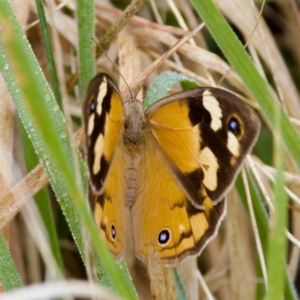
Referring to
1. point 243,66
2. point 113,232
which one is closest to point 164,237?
point 113,232

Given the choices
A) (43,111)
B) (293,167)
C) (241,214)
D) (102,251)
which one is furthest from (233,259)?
(43,111)

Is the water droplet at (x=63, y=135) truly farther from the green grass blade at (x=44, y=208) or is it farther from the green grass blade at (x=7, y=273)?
the green grass blade at (x=44, y=208)

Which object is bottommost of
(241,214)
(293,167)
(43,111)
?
(241,214)

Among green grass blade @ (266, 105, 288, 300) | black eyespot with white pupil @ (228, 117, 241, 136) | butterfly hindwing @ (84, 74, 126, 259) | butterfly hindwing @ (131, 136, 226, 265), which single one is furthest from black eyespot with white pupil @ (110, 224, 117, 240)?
Answer: green grass blade @ (266, 105, 288, 300)

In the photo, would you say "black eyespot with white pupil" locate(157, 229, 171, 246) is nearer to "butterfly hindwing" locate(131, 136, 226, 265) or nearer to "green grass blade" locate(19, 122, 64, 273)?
"butterfly hindwing" locate(131, 136, 226, 265)

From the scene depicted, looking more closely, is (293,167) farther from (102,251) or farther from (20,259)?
(102,251)

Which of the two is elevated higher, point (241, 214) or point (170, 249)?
point (170, 249)
